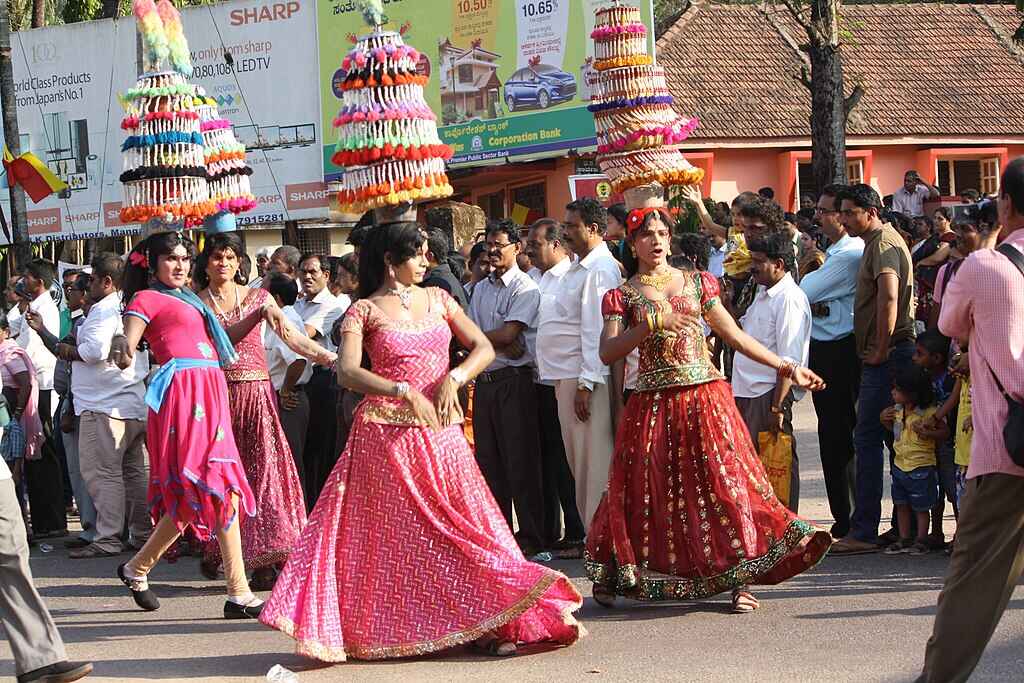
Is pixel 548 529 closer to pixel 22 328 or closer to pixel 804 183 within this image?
pixel 22 328

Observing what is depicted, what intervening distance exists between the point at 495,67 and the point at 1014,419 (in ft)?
69.0

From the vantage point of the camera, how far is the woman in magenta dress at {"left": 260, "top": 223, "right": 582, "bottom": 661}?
21.2 ft

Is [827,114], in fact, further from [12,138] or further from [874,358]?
[874,358]

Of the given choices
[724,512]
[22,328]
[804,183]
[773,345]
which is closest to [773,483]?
[773,345]

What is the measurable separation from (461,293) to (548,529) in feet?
5.40

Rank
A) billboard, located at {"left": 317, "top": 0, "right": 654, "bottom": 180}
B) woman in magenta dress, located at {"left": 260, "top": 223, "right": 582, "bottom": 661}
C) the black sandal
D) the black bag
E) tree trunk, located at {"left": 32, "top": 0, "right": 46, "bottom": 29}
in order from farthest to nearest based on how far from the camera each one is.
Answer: tree trunk, located at {"left": 32, "top": 0, "right": 46, "bottom": 29} → billboard, located at {"left": 317, "top": 0, "right": 654, "bottom": 180} → the black sandal → woman in magenta dress, located at {"left": 260, "top": 223, "right": 582, "bottom": 661} → the black bag

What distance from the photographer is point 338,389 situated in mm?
10461

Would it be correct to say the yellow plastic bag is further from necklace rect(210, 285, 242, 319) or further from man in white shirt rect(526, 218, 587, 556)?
necklace rect(210, 285, 242, 319)

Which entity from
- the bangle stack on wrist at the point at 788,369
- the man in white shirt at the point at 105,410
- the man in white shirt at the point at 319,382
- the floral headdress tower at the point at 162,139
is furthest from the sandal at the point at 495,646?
the man in white shirt at the point at 105,410

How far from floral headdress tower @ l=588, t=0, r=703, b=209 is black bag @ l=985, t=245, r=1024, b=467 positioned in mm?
4850

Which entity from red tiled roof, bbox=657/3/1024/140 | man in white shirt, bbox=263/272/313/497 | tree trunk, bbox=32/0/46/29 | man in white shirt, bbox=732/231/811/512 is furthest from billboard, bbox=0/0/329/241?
man in white shirt, bbox=732/231/811/512

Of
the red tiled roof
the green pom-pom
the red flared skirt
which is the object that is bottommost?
the red flared skirt

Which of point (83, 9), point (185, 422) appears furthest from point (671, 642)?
point (83, 9)

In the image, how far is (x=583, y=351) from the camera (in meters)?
8.73
